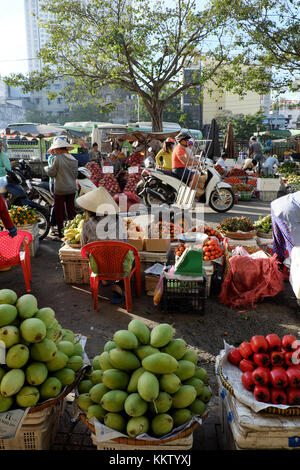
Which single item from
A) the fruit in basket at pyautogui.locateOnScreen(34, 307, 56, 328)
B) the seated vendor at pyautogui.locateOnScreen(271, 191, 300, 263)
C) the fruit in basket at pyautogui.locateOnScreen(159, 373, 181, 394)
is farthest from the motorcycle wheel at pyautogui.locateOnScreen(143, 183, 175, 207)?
the fruit in basket at pyautogui.locateOnScreen(159, 373, 181, 394)

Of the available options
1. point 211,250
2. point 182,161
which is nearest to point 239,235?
point 211,250

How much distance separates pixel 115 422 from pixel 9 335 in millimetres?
741

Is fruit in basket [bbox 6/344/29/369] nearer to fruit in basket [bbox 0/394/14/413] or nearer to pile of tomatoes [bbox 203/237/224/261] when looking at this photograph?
fruit in basket [bbox 0/394/14/413]

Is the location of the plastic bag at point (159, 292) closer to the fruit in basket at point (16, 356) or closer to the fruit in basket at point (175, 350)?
the fruit in basket at point (175, 350)

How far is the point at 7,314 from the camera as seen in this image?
201cm

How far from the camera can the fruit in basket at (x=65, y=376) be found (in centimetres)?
213

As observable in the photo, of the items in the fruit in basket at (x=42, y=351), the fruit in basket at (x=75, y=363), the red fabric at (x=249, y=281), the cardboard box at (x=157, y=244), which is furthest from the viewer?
the cardboard box at (x=157, y=244)

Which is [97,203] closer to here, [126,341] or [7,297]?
[7,297]

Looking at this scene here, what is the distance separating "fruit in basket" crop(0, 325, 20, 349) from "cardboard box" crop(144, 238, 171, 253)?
3068 millimetres

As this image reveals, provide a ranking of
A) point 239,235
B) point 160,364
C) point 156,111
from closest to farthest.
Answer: point 160,364 → point 239,235 → point 156,111

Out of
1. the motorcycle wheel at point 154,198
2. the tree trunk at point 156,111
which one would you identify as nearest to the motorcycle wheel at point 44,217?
the motorcycle wheel at point 154,198

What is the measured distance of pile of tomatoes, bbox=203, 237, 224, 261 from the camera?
4789 millimetres

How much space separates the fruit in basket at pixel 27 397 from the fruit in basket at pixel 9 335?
26 centimetres
